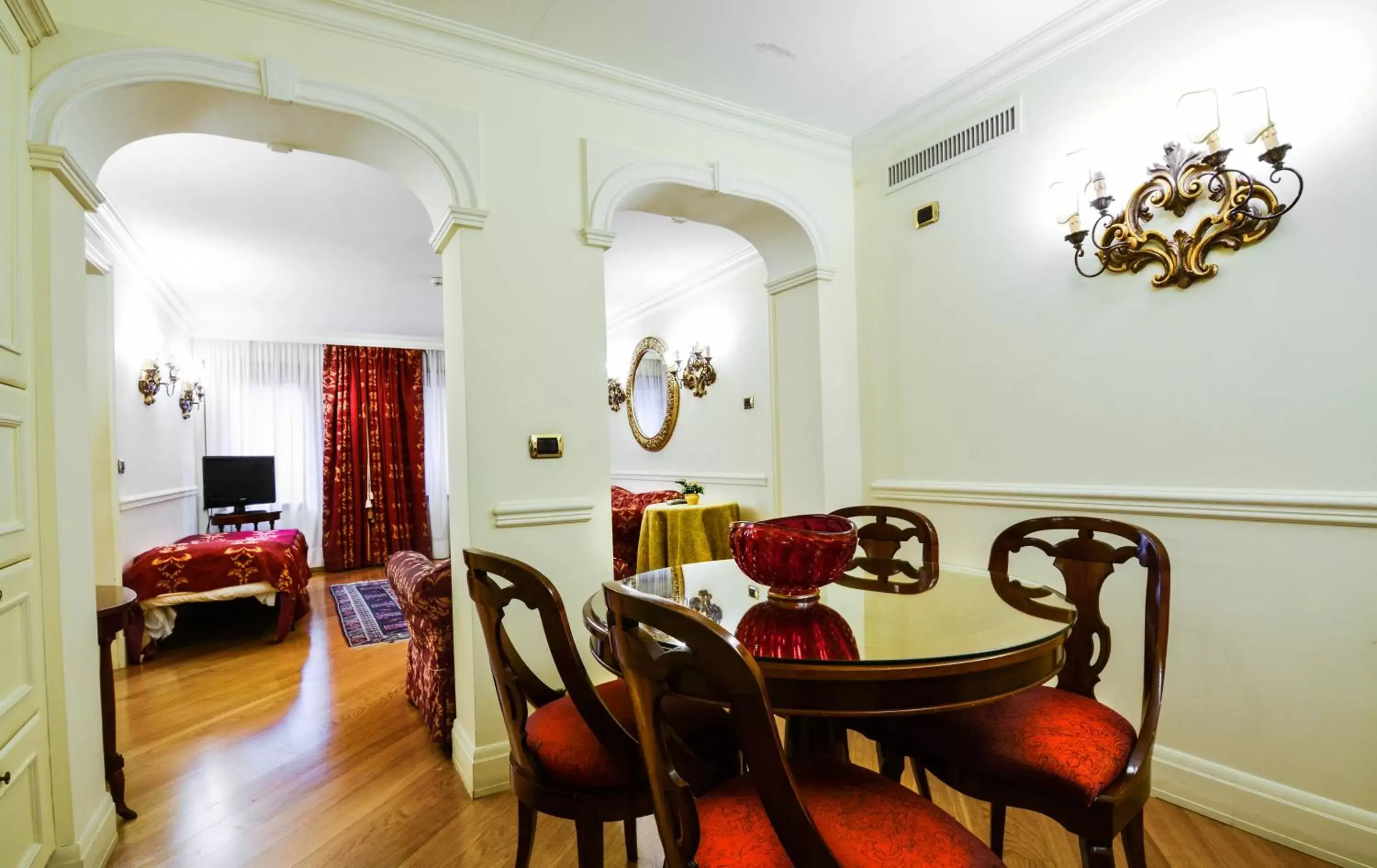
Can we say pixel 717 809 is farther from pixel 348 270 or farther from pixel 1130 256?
pixel 348 270

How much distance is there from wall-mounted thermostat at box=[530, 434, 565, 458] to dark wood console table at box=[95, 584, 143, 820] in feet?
4.53

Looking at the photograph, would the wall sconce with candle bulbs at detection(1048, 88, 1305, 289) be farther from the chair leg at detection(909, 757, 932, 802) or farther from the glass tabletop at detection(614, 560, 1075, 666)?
the chair leg at detection(909, 757, 932, 802)

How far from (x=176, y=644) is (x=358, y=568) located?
2.88m

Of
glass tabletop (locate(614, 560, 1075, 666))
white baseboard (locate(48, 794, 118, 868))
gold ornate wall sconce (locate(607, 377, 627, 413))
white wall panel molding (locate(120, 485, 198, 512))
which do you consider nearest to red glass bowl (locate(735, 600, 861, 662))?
glass tabletop (locate(614, 560, 1075, 666))

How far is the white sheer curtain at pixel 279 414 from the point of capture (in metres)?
6.64

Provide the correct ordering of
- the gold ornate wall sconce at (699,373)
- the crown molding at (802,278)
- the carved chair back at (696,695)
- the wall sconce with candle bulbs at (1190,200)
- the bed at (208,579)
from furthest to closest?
the gold ornate wall sconce at (699,373) < the bed at (208,579) < the crown molding at (802,278) < the wall sconce with candle bulbs at (1190,200) < the carved chair back at (696,695)

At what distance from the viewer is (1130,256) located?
218 cm

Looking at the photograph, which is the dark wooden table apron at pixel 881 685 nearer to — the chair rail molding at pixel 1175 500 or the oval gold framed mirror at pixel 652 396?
the chair rail molding at pixel 1175 500

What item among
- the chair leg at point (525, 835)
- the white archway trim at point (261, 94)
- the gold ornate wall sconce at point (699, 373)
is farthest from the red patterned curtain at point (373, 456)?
the chair leg at point (525, 835)

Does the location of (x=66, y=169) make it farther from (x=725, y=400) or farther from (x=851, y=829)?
(x=725, y=400)

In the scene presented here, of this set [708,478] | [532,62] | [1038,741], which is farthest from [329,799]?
[708,478]

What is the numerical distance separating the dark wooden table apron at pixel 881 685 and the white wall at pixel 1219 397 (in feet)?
4.38

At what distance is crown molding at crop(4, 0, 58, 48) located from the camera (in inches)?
64.9

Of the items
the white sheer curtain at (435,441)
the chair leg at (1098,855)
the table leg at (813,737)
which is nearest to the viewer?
the chair leg at (1098,855)
